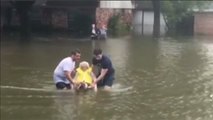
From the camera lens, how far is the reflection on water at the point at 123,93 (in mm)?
13516

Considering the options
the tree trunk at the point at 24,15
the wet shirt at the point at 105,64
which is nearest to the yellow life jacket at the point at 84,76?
the wet shirt at the point at 105,64

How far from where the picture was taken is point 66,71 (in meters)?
16.5

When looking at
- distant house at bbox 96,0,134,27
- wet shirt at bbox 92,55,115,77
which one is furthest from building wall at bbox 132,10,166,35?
wet shirt at bbox 92,55,115,77

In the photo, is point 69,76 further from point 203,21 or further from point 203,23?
point 203,21

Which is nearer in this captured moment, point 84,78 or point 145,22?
point 84,78

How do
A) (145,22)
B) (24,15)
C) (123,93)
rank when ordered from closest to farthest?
(123,93) → (24,15) → (145,22)

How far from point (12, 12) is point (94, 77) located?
37805mm

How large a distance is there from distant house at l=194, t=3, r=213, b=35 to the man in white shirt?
1863 inches

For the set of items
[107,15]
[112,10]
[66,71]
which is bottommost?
[107,15]

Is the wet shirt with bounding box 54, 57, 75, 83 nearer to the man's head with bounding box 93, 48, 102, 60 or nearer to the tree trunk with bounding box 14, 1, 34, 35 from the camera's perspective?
the man's head with bounding box 93, 48, 102, 60

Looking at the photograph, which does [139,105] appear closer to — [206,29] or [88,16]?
[88,16]

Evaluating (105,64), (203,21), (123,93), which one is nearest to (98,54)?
(105,64)

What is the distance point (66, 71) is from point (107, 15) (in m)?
38.3

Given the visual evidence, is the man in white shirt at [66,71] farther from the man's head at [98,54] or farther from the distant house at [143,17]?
the distant house at [143,17]
